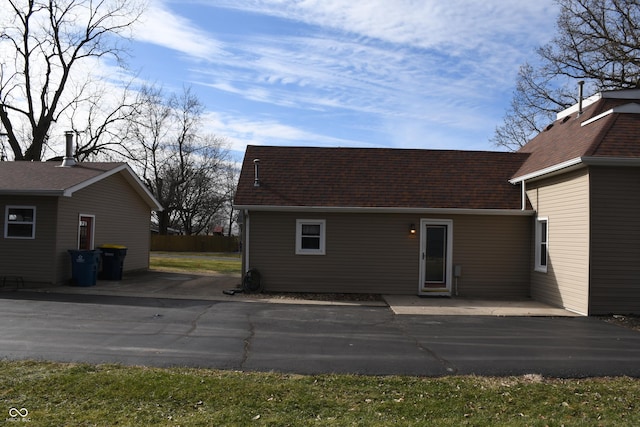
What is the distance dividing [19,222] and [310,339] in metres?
11.6

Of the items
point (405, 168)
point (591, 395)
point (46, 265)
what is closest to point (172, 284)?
point (46, 265)

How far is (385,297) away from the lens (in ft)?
49.4

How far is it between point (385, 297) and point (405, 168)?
4.68 meters

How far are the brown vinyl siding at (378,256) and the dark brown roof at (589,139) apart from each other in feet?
6.92

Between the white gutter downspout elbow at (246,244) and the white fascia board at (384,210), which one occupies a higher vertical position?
the white fascia board at (384,210)

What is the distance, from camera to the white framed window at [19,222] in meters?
16.0

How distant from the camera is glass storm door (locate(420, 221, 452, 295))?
15633 millimetres

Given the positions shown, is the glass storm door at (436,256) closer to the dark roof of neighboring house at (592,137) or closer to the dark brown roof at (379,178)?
the dark brown roof at (379,178)

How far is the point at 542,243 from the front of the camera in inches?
587

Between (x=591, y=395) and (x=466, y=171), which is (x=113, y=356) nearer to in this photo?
(x=591, y=395)

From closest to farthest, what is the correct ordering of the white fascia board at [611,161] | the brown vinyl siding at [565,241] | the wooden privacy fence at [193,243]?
1. the white fascia board at [611,161]
2. the brown vinyl siding at [565,241]
3. the wooden privacy fence at [193,243]

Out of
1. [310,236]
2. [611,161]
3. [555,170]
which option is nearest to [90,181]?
[310,236]

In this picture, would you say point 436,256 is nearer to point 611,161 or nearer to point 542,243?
point 542,243

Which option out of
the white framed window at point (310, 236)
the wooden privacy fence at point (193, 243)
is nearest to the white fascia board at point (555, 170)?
the white framed window at point (310, 236)
